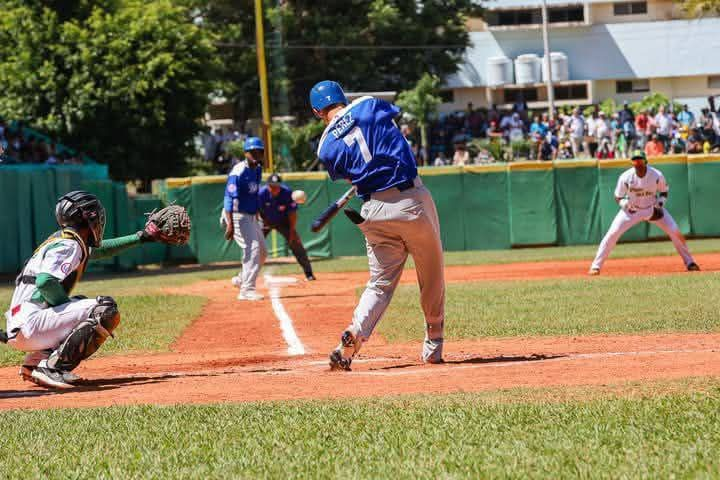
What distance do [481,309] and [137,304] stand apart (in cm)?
544

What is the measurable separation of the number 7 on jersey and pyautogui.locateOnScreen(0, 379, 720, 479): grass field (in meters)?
2.10

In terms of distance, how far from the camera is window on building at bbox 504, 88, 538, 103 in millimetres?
52625

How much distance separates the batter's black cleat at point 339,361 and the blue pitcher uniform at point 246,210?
736 centimetres

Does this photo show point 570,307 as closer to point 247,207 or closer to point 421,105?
point 247,207

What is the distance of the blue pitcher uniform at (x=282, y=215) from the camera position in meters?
20.3

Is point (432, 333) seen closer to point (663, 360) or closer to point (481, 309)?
point (663, 360)

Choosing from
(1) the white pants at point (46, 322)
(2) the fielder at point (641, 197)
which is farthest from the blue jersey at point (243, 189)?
(1) the white pants at point (46, 322)

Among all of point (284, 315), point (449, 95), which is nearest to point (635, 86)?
point (449, 95)

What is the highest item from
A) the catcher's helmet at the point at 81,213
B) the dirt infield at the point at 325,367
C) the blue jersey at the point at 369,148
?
the blue jersey at the point at 369,148

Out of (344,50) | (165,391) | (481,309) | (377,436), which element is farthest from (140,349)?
(344,50)

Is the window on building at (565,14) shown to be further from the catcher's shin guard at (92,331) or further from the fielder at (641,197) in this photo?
the catcher's shin guard at (92,331)

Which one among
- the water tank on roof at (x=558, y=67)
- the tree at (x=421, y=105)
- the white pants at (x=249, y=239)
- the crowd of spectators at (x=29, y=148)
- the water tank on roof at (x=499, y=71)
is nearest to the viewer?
the white pants at (x=249, y=239)

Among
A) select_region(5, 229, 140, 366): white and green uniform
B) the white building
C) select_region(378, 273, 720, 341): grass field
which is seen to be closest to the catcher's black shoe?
select_region(5, 229, 140, 366): white and green uniform

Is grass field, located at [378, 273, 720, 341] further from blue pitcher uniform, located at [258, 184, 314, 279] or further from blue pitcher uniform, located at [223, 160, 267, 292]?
blue pitcher uniform, located at [258, 184, 314, 279]
